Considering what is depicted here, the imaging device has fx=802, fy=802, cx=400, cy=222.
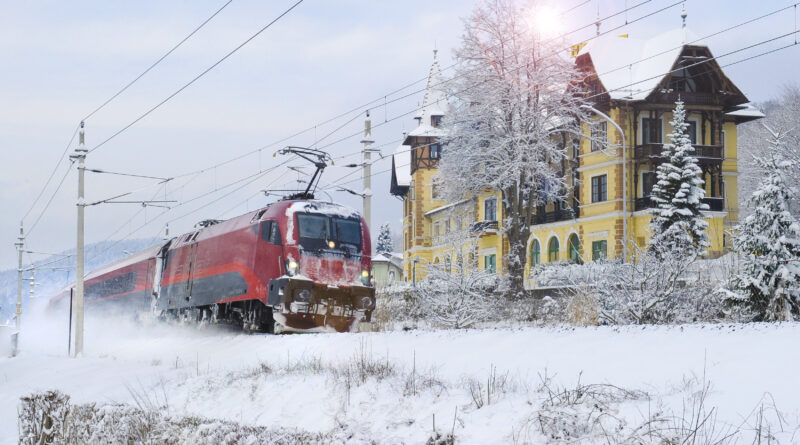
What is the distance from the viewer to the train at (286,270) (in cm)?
1752

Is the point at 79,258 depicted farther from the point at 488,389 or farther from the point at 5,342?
the point at 488,389

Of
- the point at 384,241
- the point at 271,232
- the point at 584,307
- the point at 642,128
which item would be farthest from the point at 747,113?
the point at 384,241

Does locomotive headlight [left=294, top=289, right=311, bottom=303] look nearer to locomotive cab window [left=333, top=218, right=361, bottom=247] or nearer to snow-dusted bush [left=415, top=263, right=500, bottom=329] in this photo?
locomotive cab window [left=333, top=218, right=361, bottom=247]

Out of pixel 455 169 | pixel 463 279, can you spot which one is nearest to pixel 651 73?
pixel 455 169

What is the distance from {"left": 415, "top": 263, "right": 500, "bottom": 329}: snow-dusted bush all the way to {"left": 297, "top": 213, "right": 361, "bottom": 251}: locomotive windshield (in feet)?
6.62

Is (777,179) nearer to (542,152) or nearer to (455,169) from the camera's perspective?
(542,152)

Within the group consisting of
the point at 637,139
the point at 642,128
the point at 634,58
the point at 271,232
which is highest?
the point at 634,58

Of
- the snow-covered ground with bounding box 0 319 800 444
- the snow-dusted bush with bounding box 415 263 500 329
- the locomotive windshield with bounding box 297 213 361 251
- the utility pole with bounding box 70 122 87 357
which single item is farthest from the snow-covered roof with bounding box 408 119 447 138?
the snow-covered ground with bounding box 0 319 800 444

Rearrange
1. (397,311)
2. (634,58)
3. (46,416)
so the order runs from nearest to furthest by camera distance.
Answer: (46,416) < (397,311) < (634,58)

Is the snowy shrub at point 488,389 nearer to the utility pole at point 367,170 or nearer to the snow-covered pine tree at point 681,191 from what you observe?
the utility pole at point 367,170

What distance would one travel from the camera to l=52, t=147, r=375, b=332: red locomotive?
690 inches

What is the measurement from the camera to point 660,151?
127 feet

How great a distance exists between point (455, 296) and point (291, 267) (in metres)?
3.75

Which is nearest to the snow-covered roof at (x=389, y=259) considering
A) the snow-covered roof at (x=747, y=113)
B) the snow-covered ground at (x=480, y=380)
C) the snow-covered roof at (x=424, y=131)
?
the snow-covered roof at (x=424, y=131)
